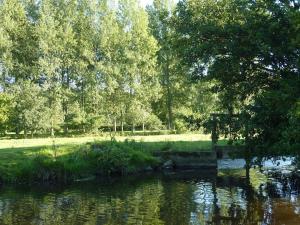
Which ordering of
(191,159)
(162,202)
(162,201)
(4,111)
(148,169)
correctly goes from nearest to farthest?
(162,202)
(162,201)
(148,169)
(191,159)
(4,111)

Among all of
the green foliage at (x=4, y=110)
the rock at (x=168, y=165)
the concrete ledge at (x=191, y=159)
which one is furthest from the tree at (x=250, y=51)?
the green foliage at (x=4, y=110)

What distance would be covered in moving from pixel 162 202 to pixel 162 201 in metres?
0.22

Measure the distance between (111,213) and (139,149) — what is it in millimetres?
14790

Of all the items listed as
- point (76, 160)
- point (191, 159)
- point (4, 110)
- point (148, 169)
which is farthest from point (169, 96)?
point (76, 160)

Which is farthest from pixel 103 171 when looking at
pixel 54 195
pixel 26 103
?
pixel 26 103

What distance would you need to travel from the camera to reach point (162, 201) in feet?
66.2

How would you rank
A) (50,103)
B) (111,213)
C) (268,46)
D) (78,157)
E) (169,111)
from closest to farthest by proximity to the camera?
(111,213) < (268,46) < (78,157) < (50,103) < (169,111)

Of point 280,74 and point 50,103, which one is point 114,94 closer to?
point 50,103

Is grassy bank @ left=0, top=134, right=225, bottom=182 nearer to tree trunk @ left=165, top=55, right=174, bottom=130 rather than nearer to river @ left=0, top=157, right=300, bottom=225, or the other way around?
river @ left=0, top=157, right=300, bottom=225

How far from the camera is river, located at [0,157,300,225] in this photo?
665 inches

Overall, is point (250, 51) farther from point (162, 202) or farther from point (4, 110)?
point (4, 110)

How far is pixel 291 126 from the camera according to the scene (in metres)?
18.7

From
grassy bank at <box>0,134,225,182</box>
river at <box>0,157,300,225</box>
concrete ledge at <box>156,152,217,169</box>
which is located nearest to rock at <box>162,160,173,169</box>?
concrete ledge at <box>156,152,217,169</box>

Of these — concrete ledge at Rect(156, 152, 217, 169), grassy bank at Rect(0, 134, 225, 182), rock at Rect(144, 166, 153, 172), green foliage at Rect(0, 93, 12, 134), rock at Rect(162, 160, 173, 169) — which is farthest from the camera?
green foliage at Rect(0, 93, 12, 134)
